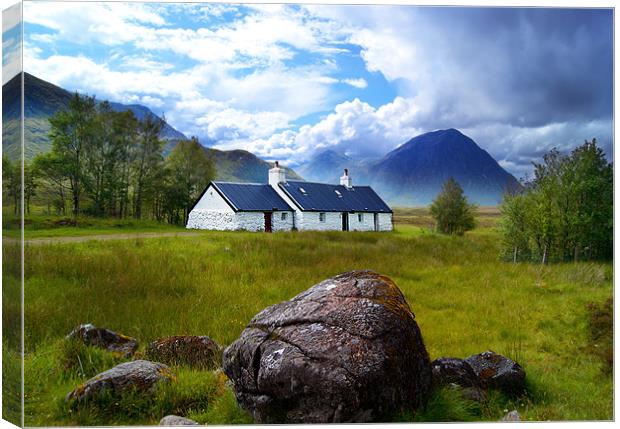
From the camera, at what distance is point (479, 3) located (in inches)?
243

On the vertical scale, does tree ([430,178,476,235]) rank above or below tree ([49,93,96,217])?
below

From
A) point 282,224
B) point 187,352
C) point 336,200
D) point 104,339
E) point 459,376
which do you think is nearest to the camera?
point 459,376

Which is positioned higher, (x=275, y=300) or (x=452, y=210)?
(x=452, y=210)

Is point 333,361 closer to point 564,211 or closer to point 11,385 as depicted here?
point 11,385

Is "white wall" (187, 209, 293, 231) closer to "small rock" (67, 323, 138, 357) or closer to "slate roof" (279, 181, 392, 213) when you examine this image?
"slate roof" (279, 181, 392, 213)

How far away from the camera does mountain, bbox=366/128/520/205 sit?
23.4ft

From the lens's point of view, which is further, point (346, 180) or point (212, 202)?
point (212, 202)

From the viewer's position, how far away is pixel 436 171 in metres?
7.43

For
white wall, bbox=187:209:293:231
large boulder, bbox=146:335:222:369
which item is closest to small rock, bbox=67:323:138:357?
large boulder, bbox=146:335:222:369

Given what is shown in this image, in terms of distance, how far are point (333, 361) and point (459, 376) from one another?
1.72 m

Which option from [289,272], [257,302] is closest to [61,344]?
[257,302]

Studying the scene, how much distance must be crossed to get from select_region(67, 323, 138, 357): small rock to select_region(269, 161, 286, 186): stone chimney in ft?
12.5

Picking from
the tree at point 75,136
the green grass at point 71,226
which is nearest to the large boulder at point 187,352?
the green grass at point 71,226

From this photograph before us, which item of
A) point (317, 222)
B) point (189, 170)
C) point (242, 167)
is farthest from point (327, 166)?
point (189, 170)
